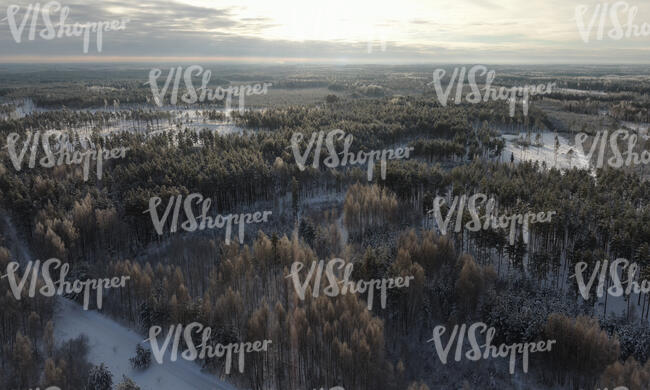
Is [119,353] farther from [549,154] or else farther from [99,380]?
[549,154]

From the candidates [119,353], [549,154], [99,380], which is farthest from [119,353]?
[549,154]

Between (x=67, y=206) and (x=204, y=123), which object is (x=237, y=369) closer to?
(x=67, y=206)

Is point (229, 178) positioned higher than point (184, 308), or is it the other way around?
point (229, 178)

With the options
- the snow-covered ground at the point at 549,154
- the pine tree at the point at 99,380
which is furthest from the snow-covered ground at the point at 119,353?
the snow-covered ground at the point at 549,154

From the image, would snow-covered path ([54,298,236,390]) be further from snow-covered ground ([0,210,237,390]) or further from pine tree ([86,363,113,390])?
pine tree ([86,363,113,390])

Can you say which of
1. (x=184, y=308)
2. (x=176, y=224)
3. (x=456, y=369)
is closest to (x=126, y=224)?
(x=176, y=224)

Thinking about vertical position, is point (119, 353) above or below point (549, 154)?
below

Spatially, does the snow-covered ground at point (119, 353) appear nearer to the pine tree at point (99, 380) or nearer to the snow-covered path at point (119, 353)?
the snow-covered path at point (119, 353)

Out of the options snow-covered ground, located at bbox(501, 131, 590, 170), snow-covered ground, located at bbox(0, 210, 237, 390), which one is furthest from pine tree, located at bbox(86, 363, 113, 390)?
snow-covered ground, located at bbox(501, 131, 590, 170)
